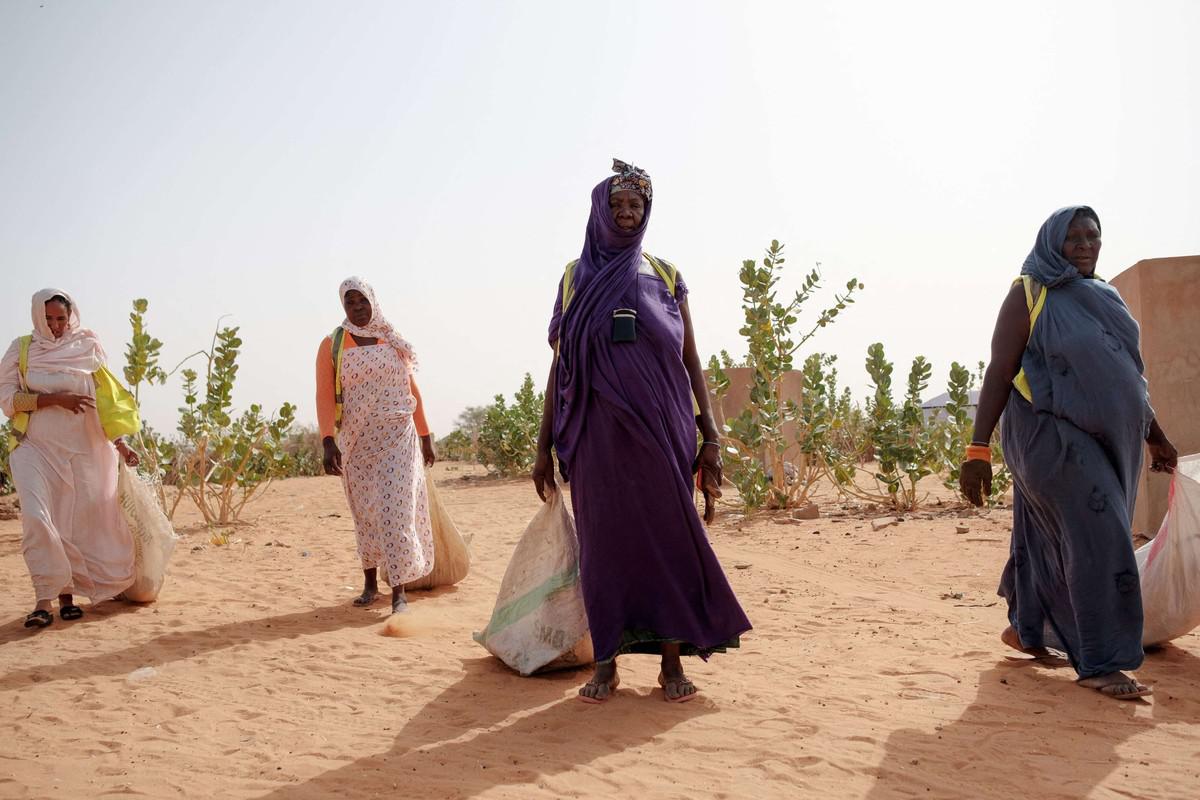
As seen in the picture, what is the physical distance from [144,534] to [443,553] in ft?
6.11

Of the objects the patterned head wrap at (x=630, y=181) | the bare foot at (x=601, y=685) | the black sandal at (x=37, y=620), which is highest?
the patterned head wrap at (x=630, y=181)

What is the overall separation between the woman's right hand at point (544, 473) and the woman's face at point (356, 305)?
2.19 meters

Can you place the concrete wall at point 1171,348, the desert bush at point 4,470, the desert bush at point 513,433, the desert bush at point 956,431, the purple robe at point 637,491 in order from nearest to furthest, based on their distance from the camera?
the purple robe at point 637,491 → the concrete wall at point 1171,348 → the desert bush at point 956,431 → the desert bush at point 4,470 → the desert bush at point 513,433

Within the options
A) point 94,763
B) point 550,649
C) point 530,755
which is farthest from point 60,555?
point 530,755

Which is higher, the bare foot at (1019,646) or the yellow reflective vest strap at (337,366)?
the yellow reflective vest strap at (337,366)

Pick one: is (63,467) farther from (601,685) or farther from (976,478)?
(976,478)

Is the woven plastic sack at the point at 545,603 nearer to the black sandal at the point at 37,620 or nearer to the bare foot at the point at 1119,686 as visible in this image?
the bare foot at the point at 1119,686

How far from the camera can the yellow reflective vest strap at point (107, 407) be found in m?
5.75

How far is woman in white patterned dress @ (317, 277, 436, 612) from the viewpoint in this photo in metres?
5.91

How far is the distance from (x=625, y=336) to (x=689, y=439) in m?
0.51

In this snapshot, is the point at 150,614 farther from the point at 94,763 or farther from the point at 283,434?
the point at 283,434

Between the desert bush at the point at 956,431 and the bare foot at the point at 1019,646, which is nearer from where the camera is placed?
the bare foot at the point at 1019,646

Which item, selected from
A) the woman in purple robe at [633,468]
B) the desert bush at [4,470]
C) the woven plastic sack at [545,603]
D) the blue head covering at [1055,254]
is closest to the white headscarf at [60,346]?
the woven plastic sack at [545,603]

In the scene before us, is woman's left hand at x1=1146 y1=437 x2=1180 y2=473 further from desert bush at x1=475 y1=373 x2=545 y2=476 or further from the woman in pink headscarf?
desert bush at x1=475 y1=373 x2=545 y2=476
